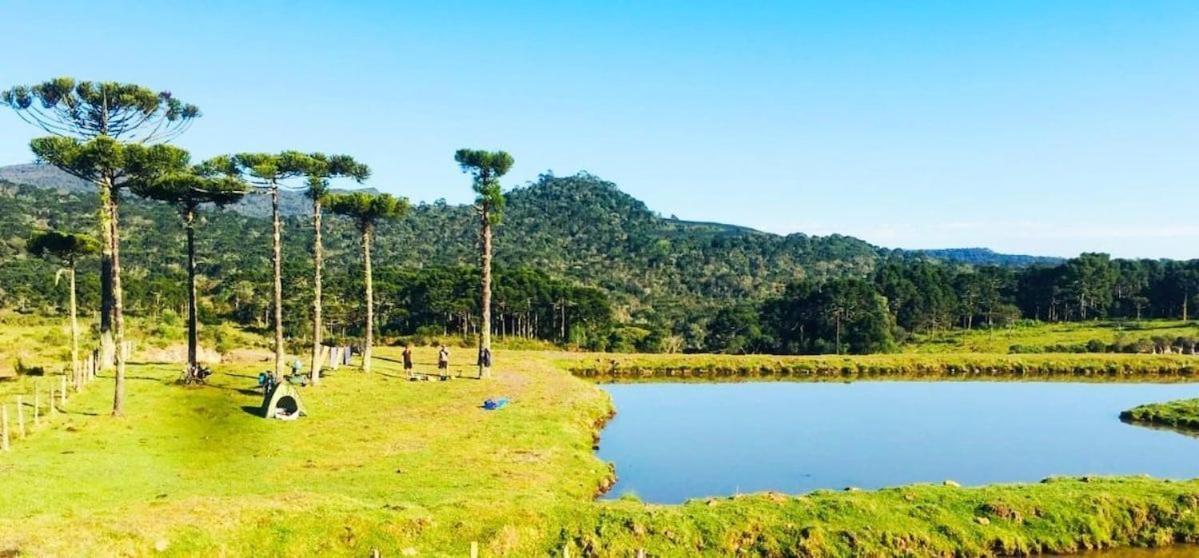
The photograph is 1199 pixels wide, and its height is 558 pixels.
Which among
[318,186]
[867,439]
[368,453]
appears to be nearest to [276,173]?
[318,186]

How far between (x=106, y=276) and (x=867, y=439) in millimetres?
41790

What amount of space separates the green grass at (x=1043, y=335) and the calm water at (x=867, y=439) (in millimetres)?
45860

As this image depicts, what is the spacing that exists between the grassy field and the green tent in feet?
2.55

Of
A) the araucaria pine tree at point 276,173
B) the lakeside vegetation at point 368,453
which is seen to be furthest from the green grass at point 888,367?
the araucaria pine tree at point 276,173

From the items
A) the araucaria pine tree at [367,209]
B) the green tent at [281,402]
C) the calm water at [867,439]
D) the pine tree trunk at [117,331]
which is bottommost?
the calm water at [867,439]

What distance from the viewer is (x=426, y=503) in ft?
80.7

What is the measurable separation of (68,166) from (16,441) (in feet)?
46.3

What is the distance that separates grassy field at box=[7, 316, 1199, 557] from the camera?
69.9 feet

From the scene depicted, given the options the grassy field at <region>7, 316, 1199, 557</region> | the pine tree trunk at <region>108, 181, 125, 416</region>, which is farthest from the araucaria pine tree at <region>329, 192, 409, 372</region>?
the grassy field at <region>7, 316, 1199, 557</region>

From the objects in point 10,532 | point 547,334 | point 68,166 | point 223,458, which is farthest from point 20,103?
point 547,334

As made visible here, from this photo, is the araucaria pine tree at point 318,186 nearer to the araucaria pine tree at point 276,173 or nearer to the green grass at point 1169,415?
the araucaria pine tree at point 276,173

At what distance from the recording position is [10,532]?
19.3 meters

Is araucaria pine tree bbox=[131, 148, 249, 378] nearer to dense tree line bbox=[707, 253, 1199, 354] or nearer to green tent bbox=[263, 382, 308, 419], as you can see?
green tent bbox=[263, 382, 308, 419]

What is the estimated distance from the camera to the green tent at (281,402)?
3722 cm
